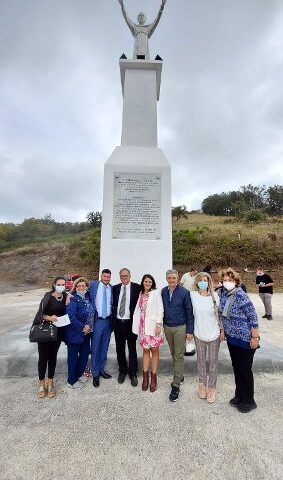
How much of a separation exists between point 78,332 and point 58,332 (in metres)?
0.26

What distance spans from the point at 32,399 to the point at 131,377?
1.30m

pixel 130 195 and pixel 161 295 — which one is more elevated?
pixel 130 195

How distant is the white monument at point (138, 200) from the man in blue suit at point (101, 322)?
61.2 inches

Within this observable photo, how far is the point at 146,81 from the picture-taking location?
6930mm

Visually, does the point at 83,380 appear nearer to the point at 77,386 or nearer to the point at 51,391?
the point at 77,386

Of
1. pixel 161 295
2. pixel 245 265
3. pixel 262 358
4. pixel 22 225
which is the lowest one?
pixel 262 358

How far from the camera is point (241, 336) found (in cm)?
328

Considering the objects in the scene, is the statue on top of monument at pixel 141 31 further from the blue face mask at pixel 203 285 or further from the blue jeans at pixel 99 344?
the blue jeans at pixel 99 344

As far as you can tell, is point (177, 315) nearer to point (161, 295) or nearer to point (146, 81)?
point (161, 295)

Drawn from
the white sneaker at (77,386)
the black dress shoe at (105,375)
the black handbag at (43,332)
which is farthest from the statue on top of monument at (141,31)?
the white sneaker at (77,386)

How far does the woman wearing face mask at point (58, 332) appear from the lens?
11.7ft

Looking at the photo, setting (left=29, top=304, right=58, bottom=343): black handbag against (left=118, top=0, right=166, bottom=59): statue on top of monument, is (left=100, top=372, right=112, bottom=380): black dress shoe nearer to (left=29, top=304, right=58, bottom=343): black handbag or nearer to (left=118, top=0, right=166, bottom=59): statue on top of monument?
(left=29, top=304, right=58, bottom=343): black handbag

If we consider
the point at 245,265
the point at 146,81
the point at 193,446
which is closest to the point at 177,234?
the point at 245,265

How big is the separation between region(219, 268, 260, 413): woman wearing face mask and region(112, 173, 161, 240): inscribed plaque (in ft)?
9.04
